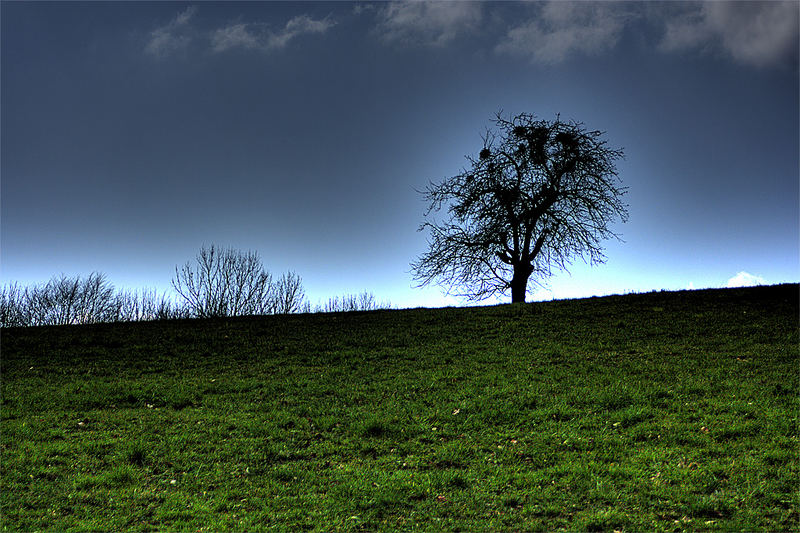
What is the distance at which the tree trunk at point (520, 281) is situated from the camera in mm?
28406

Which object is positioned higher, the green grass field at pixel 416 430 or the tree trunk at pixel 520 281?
the tree trunk at pixel 520 281

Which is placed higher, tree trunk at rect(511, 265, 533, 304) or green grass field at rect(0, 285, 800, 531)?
tree trunk at rect(511, 265, 533, 304)

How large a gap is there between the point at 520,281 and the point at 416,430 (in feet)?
63.5

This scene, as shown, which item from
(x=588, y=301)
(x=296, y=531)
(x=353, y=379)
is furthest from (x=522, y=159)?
(x=296, y=531)

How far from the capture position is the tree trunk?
1118 inches

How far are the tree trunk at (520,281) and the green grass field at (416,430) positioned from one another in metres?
9.08

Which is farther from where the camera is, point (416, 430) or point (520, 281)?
point (520, 281)

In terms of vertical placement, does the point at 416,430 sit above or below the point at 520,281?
below

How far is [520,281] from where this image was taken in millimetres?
28562

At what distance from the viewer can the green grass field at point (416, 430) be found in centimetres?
724

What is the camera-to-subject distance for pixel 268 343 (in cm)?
1883

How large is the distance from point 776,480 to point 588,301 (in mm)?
16754

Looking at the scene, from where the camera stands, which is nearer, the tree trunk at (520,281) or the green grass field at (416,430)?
the green grass field at (416,430)

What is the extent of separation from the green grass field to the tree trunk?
29.8 feet
